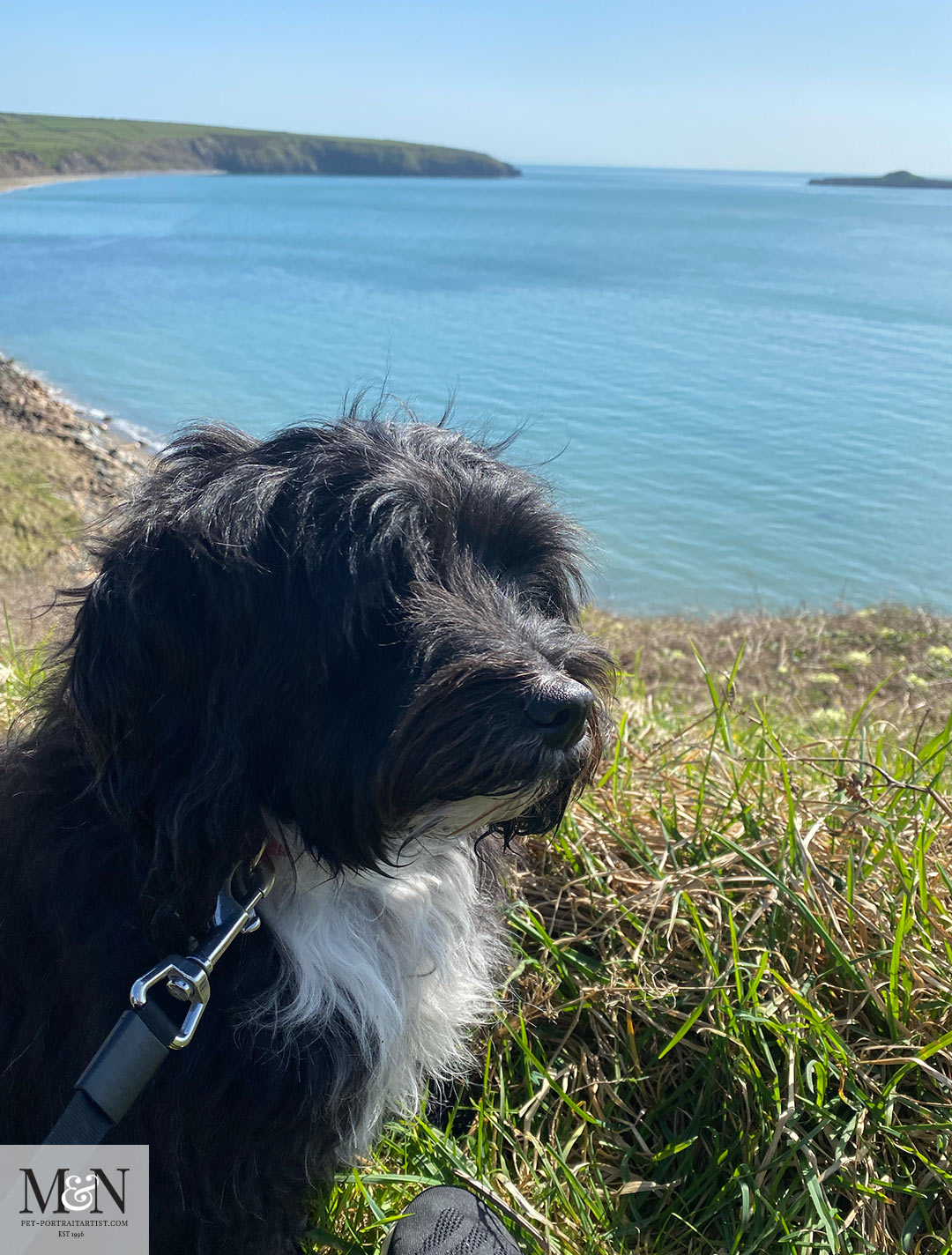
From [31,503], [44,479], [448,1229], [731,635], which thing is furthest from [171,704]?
[44,479]

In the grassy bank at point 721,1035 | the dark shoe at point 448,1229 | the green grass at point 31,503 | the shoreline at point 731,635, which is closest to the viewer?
the dark shoe at point 448,1229

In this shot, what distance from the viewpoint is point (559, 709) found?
1552mm

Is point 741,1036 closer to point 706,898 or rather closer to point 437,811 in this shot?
point 706,898

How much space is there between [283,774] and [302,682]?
0.55 feet

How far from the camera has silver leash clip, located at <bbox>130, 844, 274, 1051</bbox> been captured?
1533 millimetres

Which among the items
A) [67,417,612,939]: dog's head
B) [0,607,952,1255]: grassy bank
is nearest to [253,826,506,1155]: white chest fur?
[67,417,612,939]: dog's head

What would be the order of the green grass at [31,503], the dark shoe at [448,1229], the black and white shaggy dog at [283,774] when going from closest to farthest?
the black and white shaggy dog at [283,774] → the dark shoe at [448,1229] → the green grass at [31,503]

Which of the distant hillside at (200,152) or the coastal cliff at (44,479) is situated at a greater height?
the distant hillside at (200,152)

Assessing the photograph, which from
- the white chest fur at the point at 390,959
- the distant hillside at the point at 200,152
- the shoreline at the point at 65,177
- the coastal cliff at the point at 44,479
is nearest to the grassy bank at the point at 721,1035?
the white chest fur at the point at 390,959

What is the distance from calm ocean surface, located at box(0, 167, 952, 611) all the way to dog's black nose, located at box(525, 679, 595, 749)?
2.63ft

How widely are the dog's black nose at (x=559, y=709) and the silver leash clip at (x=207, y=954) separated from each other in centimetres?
56

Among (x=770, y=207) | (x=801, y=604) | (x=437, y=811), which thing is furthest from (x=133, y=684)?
(x=770, y=207)

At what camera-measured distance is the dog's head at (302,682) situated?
1.57 meters

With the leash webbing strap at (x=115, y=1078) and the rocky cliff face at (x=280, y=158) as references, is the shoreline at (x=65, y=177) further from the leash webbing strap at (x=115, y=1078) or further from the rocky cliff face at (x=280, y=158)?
the leash webbing strap at (x=115, y=1078)
